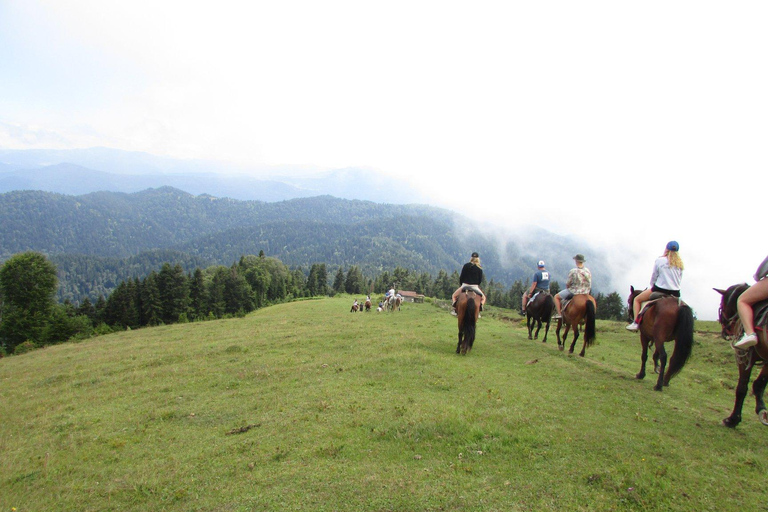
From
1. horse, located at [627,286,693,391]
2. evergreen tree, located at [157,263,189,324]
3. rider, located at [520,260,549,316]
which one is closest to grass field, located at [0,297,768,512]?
horse, located at [627,286,693,391]

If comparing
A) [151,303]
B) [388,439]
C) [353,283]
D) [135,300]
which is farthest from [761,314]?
[353,283]

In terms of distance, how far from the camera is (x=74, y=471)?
6688 millimetres

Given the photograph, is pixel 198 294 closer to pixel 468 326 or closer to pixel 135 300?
pixel 135 300

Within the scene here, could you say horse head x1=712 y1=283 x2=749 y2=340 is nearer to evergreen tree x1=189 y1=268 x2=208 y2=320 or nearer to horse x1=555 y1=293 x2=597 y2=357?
horse x1=555 y1=293 x2=597 y2=357

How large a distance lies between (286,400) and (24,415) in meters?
8.06

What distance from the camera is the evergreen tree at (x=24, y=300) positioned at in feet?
133

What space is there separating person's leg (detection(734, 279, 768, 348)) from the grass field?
5.55ft

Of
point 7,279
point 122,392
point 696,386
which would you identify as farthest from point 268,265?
point 696,386

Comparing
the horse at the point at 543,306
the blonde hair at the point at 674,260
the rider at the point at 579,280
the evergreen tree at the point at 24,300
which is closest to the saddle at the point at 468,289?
the rider at the point at 579,280

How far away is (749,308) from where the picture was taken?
6789 mm

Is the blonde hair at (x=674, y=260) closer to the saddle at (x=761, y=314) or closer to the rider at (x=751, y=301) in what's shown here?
the rider at (x=751, y=301)

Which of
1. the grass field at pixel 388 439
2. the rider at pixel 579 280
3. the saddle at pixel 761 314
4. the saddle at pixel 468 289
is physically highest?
the saddle at pixel 761 314

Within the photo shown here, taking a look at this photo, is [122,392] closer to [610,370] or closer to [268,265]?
[610,370]

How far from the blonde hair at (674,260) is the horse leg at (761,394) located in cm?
338
